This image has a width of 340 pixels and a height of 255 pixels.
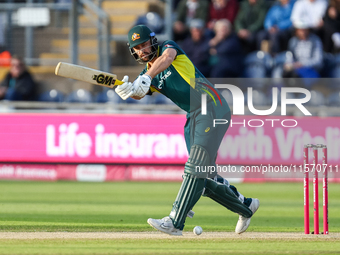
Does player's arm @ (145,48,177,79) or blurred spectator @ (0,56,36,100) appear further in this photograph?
blurred spectator @ (0,56,36,100)

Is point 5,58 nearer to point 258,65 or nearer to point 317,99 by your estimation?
point 258,65

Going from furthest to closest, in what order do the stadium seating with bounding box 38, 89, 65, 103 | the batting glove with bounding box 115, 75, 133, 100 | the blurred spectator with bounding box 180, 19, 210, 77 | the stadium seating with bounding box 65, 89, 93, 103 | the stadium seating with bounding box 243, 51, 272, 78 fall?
the blurred spectator with bounding box 180, 19, 210, 77
the stadium seating with bounding box 243, 51, 272, 78
the stadium seating with bounding box 38, 89, 65, 103
the stadium seating with bounding box 65, 89, 93, 103
the batting glove with bounding box 115, 75, 133, 100

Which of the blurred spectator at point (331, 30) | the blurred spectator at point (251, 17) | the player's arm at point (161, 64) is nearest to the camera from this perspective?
the player's arm at point (161, 64)

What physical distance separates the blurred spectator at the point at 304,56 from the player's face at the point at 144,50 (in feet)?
28.1

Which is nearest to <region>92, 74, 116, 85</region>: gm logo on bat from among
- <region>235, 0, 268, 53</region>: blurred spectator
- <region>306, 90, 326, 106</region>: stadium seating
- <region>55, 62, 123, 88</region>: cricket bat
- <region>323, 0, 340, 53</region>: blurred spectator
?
<region>55, 62, 123, 88</region>: cricket bat

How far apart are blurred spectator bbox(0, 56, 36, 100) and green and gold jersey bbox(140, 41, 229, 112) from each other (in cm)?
899

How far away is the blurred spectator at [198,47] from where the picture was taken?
1459 centimetres

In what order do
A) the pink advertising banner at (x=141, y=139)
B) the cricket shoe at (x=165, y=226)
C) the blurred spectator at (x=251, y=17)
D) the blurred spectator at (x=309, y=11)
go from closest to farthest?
1. the cricket shoe at (x=165, y=226)
2. the pink advertising banner at (x=141, y=139)
3. the blurred spectator at (x=309, y=11)
4. the blurred spectator at (x=251, y=17)

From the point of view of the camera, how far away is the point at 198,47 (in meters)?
14.7

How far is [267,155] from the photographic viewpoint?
1270 cm

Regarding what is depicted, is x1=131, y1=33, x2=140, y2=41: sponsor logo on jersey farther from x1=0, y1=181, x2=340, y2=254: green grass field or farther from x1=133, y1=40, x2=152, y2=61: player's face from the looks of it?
x1=0, y1=181, x2=340, y2=254: green grass field

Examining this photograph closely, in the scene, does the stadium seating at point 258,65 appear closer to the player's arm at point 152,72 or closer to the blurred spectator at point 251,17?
the blurred spectator at point 251,17

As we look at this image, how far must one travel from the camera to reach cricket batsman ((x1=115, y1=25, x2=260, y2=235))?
233 inches

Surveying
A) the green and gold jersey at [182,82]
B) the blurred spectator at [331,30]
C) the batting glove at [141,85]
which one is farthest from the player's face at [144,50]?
the blurred spectator at [331,30]
